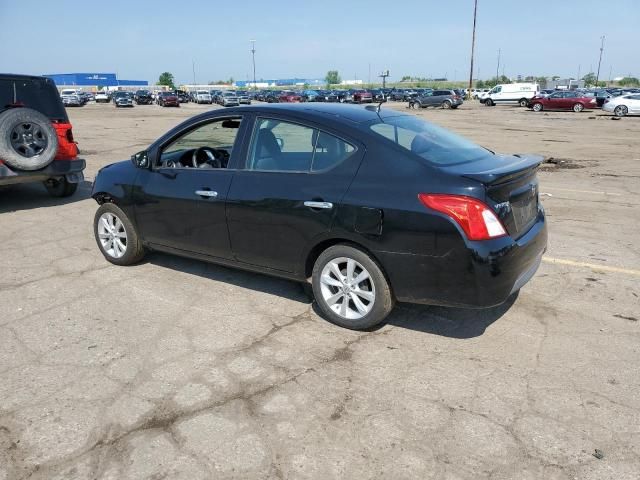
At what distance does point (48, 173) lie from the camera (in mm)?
7637

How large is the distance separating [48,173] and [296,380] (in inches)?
238

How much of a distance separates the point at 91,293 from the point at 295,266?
78.5 inches

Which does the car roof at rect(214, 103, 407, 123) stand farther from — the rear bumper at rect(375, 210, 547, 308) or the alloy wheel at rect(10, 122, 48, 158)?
the alloy wheel at rect(10, 122, 48, 158)

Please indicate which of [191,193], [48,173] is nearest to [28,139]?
[48,173]

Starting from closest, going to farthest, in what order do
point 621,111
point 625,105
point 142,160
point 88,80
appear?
point 142,160, point 625,105, point 621,111, point 88,80

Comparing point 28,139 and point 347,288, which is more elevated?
point 28,139

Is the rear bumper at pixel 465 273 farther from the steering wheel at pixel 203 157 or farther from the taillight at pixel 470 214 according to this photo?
the steering wheel at pixel 203 157

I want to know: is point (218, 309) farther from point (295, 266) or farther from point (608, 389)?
point (608, 389)

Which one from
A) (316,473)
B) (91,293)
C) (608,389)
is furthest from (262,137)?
(608,389)

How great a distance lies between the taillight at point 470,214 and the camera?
331 cm

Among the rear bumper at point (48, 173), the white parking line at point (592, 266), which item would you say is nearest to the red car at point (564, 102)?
the white parking line at point (592, 266)

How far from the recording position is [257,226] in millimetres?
4195

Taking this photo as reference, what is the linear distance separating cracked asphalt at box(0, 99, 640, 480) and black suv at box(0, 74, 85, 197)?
2.13 meters

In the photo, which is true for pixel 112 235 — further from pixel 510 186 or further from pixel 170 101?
pixel 170 101
